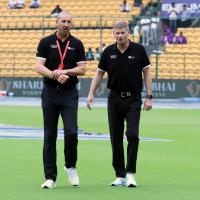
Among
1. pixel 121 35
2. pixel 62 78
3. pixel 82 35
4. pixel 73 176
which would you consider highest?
pixel 121 35

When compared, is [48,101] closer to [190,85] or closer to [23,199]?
[23,199]

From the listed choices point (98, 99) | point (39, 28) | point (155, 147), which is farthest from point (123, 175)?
point (39, 28)

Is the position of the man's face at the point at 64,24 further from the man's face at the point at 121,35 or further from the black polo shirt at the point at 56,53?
the man's face at the point at 121,35

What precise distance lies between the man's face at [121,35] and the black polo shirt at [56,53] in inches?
18.2

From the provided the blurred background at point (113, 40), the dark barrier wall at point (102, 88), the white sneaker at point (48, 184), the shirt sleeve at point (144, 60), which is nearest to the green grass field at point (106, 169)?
the white sneaker at point (48, 184)

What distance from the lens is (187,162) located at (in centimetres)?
1361

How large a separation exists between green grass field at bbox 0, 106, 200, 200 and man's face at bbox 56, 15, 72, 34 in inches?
74.2

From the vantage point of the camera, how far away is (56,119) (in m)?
10.6

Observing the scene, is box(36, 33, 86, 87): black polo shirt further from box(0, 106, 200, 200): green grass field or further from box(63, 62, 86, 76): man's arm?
box(0, 106, 200, 200): green grass field

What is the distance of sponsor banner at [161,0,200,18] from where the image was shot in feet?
128

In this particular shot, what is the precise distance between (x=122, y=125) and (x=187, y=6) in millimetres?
28770

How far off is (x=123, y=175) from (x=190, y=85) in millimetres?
25140

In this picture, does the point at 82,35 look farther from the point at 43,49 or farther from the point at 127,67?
the point at 43,49

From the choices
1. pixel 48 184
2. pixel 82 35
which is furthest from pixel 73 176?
pixel 82 35
